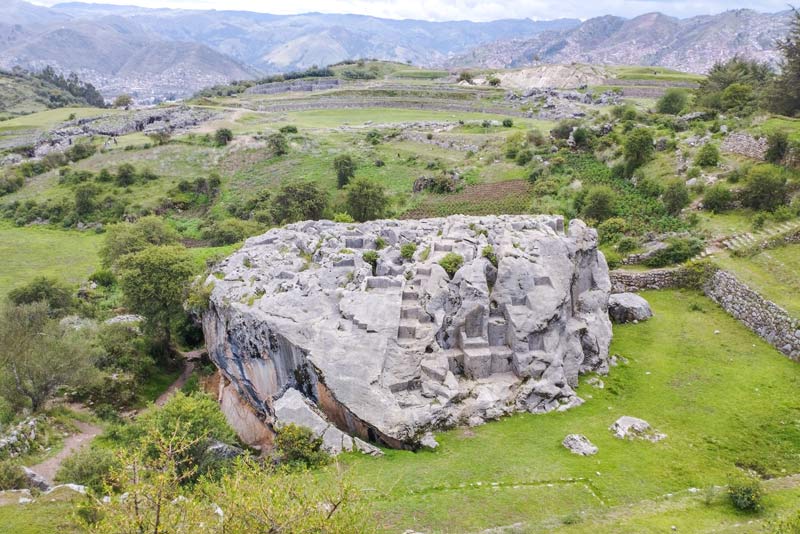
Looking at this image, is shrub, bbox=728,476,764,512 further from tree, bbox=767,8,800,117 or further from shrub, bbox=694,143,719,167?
tree, bbox=767,8,800,117

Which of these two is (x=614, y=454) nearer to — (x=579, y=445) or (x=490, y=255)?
(x=579, y=445)

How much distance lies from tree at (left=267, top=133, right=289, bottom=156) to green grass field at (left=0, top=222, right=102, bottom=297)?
97.7 ft

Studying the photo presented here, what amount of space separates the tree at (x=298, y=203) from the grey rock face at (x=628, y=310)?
109ft

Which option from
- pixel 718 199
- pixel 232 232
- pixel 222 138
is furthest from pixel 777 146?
pixel 222 138

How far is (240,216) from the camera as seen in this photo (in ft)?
206

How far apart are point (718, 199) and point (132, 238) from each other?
48.6 metres

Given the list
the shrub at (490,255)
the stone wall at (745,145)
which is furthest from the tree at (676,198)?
the shrub at (490,255)

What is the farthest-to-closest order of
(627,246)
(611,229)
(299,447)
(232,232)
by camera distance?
(232,232), (611,229), (627,246), (299,447)

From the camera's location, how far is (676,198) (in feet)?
133

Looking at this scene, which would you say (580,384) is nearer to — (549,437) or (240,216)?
(549,437)

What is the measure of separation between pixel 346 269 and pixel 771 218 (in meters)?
29.9

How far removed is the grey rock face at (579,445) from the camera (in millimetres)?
18484

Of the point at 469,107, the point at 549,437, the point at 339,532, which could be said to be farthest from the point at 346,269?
the point at 469,107

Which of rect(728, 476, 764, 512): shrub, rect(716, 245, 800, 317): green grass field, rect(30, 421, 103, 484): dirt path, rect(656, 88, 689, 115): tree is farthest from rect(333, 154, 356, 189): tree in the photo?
rect(728, 476, 764, 512): shrub
